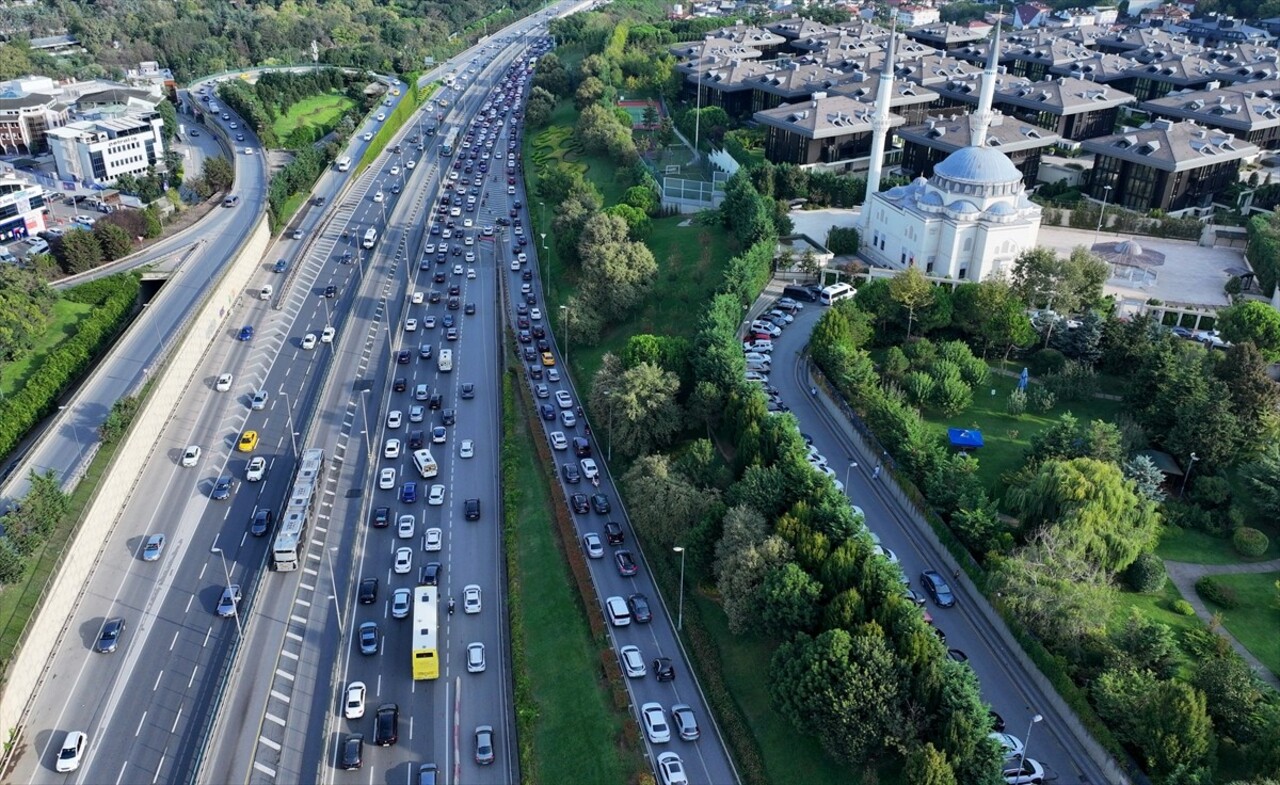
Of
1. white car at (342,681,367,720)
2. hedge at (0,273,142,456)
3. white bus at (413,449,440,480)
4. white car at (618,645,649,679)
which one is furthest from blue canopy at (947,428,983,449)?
hedge at (0,273,142,456)

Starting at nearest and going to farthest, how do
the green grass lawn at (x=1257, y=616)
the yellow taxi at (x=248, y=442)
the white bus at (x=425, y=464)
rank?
the green grass lawn at (x=1257, y=616)
the white bus at (x=425, y=464)
the yellow taxi at (x=248, y=442)

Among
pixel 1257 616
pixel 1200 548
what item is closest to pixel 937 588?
pixel 1257 616

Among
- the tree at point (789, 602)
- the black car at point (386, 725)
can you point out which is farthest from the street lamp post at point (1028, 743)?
the black car at point (386, 725)

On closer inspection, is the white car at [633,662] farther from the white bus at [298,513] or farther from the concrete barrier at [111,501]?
the concrete barrier at [111,501]

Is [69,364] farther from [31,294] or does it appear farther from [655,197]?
[655,197]

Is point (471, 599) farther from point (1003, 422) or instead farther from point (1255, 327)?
point (1255, 327)

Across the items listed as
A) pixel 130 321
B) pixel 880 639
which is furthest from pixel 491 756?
pixel 130 321
